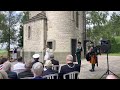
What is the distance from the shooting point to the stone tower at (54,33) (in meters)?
16.9

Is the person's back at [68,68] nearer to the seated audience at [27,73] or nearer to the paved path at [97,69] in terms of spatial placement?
the seated audience at [27,73]

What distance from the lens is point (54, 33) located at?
58.8ft

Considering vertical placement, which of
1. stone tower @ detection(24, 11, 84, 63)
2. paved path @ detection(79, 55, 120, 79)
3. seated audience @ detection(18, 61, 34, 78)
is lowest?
paved path @ detection(79, 55, 120, 79)

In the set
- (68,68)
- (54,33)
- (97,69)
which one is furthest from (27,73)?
(54,33)

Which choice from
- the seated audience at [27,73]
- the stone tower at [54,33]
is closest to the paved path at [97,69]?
the seated audience at [27,73]

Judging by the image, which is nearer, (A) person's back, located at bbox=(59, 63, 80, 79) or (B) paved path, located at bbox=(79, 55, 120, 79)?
(A) person's back, located at bbox=(59, 63, 80, 79)

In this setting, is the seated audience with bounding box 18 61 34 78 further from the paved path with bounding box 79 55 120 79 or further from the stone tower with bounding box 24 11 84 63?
the stone tower with bounding box 24 11 84 63

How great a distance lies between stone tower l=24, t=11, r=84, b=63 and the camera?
55.5 feet

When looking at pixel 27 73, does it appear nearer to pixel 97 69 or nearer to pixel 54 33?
pixel 97 69

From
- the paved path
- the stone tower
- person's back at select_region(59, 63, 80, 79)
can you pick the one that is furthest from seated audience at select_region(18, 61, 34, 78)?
the stone tower

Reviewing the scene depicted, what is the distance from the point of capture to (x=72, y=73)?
423 centimetres
